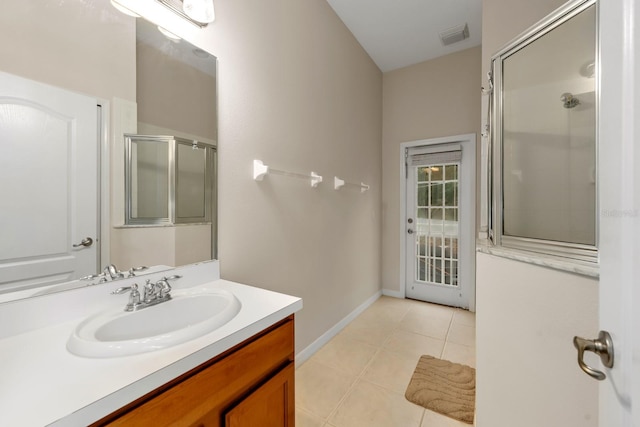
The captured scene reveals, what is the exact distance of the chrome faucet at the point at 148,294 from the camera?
995mm

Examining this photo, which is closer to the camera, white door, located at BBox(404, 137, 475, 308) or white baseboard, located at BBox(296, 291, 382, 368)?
white baseboard, located at BBox(296, 291, 382, 368)

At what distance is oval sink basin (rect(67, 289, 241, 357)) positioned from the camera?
69cm

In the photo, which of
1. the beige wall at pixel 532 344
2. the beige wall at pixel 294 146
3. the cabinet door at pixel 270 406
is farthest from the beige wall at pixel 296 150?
the beige wall at pixel 532 344

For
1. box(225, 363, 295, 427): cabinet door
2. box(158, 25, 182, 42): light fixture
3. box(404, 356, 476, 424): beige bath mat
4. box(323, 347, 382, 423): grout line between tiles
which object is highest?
box(158, 25, 182, 42): light fixture

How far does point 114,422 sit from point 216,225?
0.93m

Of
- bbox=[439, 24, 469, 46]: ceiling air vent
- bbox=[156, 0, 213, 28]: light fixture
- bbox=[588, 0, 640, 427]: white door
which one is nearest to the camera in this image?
bbox=[588, 0, 640, 427]: white door

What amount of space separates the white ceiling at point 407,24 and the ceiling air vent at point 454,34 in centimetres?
4

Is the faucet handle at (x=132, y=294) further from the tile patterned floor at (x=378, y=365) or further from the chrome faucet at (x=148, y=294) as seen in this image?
the tile patterned floor at (x=378, y=365)

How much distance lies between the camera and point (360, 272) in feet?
9.89

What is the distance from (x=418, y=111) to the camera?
10.8 ft

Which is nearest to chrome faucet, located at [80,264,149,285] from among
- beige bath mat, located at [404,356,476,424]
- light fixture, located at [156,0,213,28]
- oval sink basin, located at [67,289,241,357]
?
oval sink basin, located at [67,289,241,357]

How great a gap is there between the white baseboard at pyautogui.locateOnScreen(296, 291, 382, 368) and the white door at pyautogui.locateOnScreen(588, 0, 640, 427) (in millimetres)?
1801

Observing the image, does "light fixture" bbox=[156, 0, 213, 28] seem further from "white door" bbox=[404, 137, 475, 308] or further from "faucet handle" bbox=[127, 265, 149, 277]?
"white door" bbox=[404, 137, 475, 308]

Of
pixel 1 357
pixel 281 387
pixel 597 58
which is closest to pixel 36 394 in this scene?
pixel 1 357
